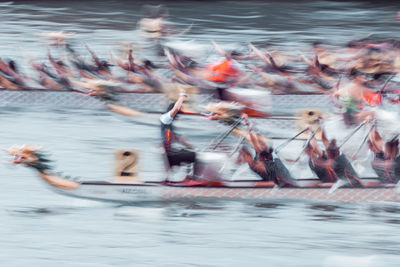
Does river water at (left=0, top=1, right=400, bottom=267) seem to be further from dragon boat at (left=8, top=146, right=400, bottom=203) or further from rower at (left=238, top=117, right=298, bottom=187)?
rower at (left=238, top=117, right=298, bottom=187)

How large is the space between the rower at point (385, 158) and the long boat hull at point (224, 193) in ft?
0.46

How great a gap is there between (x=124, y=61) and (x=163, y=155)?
5.50 m

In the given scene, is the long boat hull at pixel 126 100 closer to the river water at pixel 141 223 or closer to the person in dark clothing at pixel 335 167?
the river water at pixel 141 223

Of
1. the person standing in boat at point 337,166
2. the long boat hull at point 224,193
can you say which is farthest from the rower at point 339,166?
the long boat hull at point 224,193

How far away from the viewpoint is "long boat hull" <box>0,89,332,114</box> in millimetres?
15750

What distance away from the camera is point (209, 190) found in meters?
11.1

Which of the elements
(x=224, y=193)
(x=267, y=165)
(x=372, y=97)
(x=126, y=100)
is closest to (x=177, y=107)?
(x=224, y=193)

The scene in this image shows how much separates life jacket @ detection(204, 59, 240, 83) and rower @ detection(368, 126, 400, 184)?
3761mm

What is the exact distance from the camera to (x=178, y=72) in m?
15.9

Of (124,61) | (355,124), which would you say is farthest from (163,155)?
(124,61)

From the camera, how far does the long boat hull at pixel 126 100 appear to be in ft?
51.7

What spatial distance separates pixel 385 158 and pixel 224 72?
408cm

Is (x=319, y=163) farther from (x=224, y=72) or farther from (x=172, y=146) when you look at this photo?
(x=224, y=72)

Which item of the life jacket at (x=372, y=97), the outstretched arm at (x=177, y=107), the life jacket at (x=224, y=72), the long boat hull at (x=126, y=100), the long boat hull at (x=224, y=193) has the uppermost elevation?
the outstretched arm at (x=177, y=107)
